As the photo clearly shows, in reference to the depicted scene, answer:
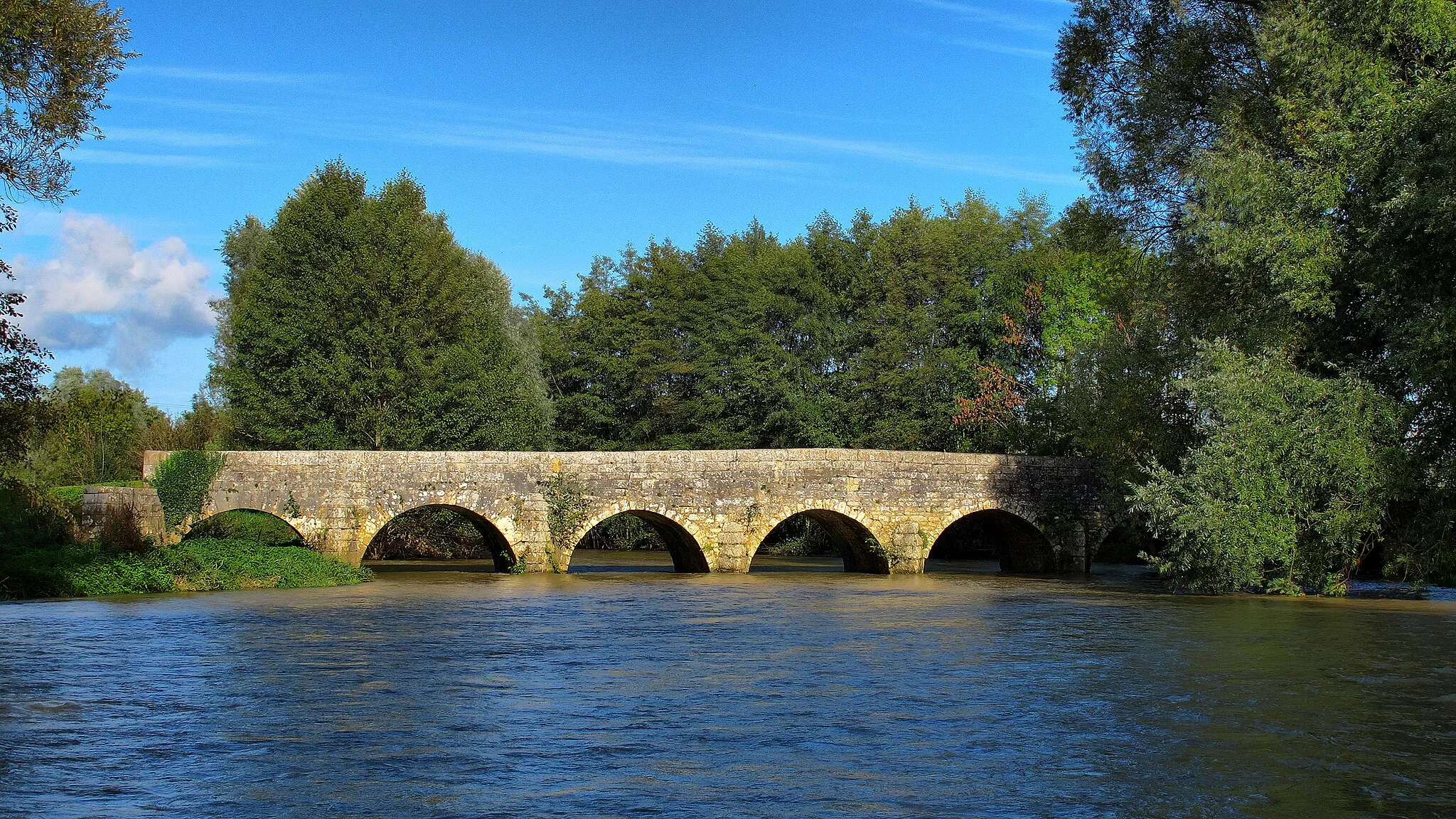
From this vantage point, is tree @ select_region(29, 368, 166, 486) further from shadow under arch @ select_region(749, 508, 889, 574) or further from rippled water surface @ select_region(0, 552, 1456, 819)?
rippled water surface @ select_region(0, 552, 1456, 819)

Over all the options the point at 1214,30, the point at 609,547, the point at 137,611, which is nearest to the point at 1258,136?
the point at 1214,30

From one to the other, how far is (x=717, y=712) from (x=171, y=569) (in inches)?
515

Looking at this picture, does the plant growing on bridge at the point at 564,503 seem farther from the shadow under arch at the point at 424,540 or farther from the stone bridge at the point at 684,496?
the shadow under arch at the point at 424,540

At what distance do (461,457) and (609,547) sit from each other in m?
17.4

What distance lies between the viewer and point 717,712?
9.69 m

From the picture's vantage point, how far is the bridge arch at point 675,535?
24.3m

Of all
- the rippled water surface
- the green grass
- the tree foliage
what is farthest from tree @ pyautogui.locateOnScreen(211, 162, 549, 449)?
the rippled water surface

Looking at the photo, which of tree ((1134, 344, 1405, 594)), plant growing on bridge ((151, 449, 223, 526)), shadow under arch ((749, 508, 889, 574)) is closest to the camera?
tree ((1134, 344, 1405, 594))

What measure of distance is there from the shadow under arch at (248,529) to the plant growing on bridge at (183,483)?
1.46ft

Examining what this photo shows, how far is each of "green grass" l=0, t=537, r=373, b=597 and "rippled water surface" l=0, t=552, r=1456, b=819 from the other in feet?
4.94

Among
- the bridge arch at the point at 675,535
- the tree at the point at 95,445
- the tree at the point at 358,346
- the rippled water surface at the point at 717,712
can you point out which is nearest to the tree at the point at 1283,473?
the rippled water surface at the point at 717,712

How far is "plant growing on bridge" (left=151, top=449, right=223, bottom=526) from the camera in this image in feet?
70.9

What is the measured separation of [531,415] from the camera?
121ft

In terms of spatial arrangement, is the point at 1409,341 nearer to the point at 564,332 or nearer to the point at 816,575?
the point at 816,575
